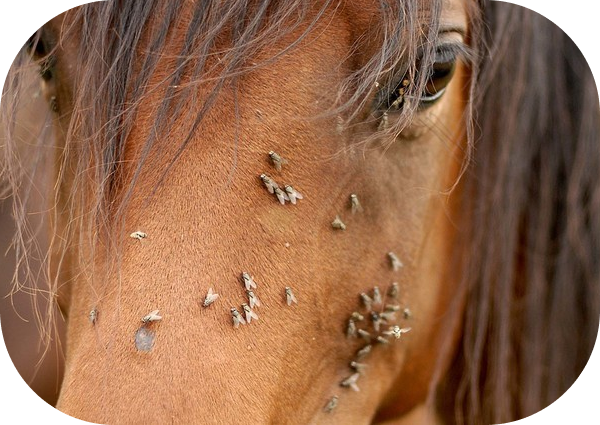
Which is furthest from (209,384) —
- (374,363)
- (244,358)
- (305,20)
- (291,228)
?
(305,20)

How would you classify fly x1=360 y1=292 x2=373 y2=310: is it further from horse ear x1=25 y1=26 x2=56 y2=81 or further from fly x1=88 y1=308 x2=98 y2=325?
horse ear x1=25 y1=26 x2=56 y2=81

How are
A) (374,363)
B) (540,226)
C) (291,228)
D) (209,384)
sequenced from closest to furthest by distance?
(209,384)
(291,228)
(374,363)
(540,226)

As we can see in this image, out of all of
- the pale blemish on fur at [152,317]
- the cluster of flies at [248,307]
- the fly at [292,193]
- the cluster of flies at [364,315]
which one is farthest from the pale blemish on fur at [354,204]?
the pale blemish on fur at [152,317]

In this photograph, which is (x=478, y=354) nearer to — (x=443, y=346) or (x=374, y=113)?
(x=443, y=346)

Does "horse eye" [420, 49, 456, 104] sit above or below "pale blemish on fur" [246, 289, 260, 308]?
above

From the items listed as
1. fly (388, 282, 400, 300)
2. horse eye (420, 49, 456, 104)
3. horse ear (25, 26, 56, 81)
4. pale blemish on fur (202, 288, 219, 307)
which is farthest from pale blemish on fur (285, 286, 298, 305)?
horse ear (25, 26, 56, 81)

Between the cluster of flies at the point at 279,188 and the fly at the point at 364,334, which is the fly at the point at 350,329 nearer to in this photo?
the fly at the point at 364,334


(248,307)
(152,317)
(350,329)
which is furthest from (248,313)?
(350,329)
